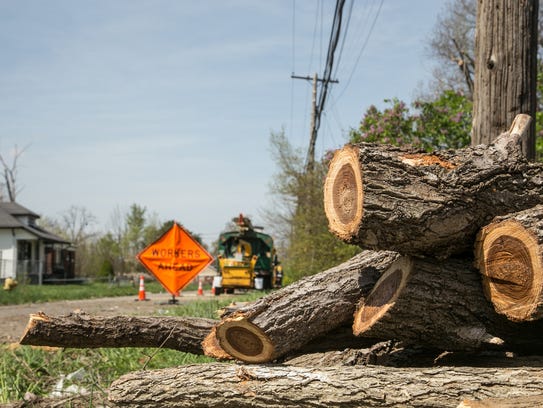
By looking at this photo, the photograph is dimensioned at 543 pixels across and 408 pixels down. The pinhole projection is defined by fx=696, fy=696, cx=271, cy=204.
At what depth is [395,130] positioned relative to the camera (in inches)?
553

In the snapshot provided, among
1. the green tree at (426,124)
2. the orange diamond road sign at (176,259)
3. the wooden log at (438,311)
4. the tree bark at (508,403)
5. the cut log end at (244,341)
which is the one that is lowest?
the tree bark at (508,403)

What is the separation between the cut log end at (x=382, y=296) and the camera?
13.3ft

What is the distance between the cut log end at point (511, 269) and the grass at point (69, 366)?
3153mm

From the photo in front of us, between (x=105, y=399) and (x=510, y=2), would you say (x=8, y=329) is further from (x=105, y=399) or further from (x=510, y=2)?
(x=510, y=2)

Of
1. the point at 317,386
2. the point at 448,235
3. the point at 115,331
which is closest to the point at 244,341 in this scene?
the point at 317,386

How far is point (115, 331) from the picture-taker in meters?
4.86

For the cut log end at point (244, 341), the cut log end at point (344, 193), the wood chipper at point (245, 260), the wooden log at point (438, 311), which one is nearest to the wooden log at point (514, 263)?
the wooden log at point (438, 311)

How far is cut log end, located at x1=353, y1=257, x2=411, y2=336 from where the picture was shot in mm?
4043

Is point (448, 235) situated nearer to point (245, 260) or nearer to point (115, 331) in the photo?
point (115, 331)

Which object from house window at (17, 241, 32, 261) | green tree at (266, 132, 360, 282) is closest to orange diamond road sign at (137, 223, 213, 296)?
green tree at (266, 132, 360, 282)

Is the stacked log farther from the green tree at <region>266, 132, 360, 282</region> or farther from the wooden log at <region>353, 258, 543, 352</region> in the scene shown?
the green tree at <region>266, 132, 360, 282</region>

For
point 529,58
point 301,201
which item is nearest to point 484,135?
point 529,58

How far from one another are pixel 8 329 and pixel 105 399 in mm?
7130

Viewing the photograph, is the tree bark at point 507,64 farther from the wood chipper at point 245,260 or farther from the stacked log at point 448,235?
the wood chipper at point 245,260
